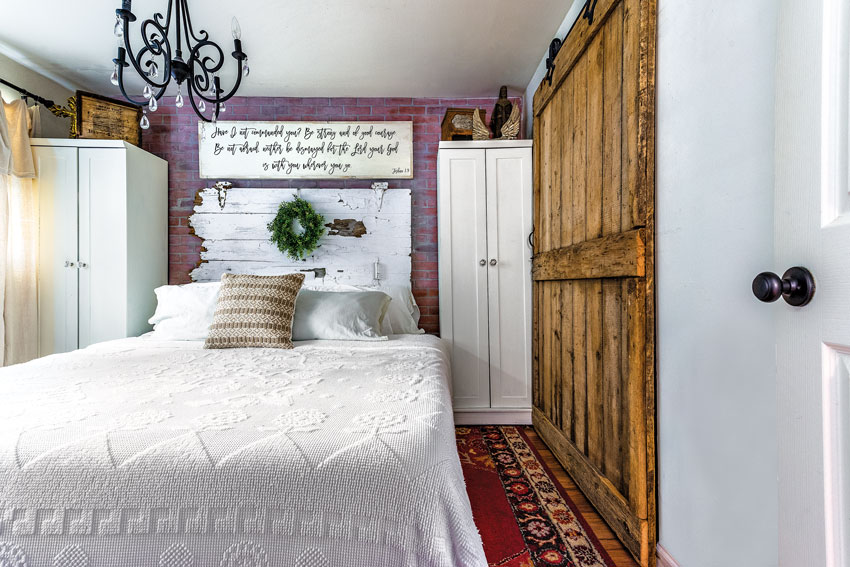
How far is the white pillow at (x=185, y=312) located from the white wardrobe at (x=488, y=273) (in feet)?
4.90

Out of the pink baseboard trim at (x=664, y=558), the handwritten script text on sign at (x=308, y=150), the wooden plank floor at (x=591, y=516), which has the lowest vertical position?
the wooden plank floor at (x=591, y=516)

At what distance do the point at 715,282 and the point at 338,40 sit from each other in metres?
2.36

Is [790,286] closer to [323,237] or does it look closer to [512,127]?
[512,127]

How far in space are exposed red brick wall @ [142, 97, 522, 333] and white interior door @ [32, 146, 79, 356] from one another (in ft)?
1.95

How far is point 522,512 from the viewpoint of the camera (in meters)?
1.84

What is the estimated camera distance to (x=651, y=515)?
1.45 m

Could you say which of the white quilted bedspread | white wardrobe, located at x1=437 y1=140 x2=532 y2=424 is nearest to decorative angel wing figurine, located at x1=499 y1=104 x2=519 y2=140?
white wardrobe, located at x1=437 y1=140 x2=532 y2=424

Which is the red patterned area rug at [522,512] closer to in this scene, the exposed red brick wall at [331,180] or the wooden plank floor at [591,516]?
the wooden plank floor at [591,516]

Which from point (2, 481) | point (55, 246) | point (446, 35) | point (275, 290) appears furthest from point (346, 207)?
point (2, 481)

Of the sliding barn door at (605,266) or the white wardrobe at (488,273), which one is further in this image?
the white wardrobe at (488,273)

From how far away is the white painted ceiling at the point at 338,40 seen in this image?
2.28 meters

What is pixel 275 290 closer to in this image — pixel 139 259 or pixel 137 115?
pixel 139 259

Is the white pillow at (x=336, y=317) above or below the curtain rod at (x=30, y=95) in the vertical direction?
below

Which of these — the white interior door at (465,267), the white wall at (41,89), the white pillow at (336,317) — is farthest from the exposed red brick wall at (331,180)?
the white pillow at (336,317)
